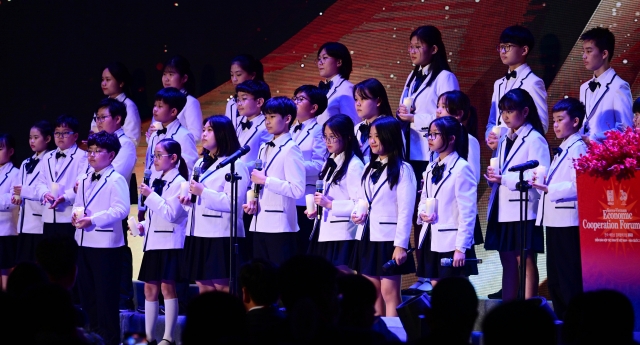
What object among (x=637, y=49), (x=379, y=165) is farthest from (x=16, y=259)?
(x=637, y=49)

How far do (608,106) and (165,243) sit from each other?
118 inches

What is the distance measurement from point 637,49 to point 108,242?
12.9ft

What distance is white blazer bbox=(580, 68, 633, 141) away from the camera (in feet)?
19.3

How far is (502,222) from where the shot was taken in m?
5.77

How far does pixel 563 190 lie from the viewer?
5.40 metres

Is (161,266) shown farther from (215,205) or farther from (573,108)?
(573,108)

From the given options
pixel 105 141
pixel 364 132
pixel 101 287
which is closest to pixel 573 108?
pixel 364 132

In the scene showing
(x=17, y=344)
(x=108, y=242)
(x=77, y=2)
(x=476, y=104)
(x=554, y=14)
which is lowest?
(x=17, y=344)

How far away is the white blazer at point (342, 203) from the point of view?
5840mm

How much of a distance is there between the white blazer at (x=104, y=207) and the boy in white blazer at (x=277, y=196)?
0.88m

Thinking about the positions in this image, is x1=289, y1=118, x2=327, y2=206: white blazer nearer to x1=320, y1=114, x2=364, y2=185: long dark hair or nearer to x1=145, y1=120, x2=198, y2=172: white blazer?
x1=320, y1=114, x2=364, y2=185: long dark hair

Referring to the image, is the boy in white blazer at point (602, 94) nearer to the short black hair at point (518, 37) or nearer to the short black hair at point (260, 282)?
the short black hair at point (518, 37)

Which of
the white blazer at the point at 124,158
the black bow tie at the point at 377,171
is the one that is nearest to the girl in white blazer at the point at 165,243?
the white blazer at the point at 124,158

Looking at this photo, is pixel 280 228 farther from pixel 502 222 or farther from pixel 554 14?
pixel 554 14
